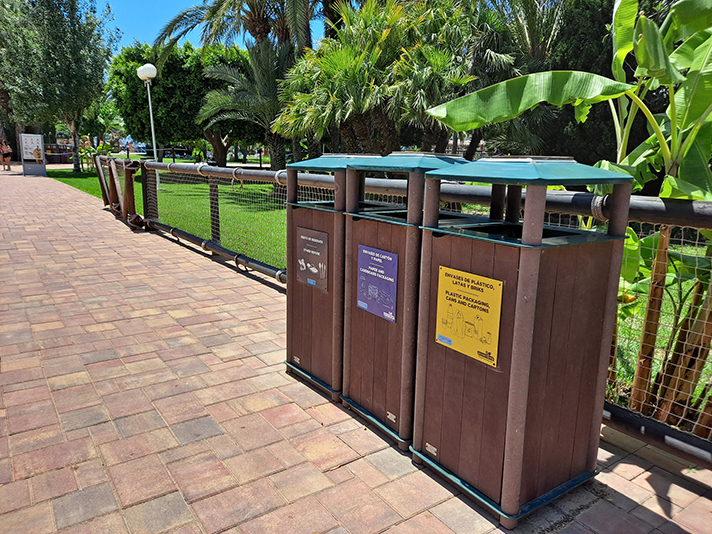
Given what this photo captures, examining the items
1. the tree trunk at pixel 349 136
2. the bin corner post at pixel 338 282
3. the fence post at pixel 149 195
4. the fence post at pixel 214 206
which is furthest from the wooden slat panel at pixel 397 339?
the tree trunk at pixel 349 136

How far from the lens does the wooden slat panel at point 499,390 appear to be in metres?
2.33

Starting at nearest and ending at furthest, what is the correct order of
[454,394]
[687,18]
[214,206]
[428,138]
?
[454,394]
[687,18]
[214,206]
[428,138]

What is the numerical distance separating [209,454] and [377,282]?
1.40 m

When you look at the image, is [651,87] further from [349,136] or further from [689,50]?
[349,136]

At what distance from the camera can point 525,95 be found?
9.53ft

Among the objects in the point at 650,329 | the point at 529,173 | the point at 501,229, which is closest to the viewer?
the point at 529,173

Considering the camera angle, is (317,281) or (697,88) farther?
(317,281)

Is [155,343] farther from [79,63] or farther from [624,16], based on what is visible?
[79,63]

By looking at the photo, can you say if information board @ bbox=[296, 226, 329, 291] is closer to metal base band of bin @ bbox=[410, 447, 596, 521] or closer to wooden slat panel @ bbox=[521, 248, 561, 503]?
metal base band of bin @ bbox=[410, 447, 596, 521]

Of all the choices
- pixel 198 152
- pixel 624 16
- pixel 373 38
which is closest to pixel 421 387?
pixel 624 16

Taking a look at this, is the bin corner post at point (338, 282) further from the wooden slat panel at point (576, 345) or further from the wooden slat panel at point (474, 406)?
the wooden slat panel at point (576, 345)

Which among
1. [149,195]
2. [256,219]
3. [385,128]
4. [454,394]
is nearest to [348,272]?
[454,394]

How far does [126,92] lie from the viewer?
1022 inches

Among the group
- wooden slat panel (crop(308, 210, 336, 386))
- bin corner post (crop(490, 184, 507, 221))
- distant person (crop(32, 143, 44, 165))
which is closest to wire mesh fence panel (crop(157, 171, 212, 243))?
wooden slat panel (crop(308, 210, 336, 386))
